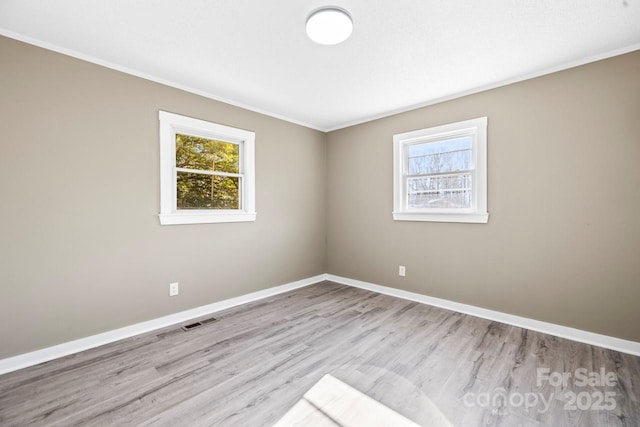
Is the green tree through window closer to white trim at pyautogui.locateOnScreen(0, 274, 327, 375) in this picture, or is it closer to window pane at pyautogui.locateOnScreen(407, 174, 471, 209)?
white trim at pyautogui.locateOnScreen(0, 274, 327, 375)

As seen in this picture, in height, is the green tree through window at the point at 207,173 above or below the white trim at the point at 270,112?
below

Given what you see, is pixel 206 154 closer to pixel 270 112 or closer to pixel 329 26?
pixel 270 112

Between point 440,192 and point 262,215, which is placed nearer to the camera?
point 440,192

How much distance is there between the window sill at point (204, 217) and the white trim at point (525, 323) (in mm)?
2078

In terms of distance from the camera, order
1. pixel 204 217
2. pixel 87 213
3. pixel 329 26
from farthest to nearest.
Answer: pixel 204 217 → pixel 87 213 → pixel 329 26

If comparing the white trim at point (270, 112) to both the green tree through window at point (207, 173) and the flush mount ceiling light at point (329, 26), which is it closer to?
the green tree through window at point (207, 173)

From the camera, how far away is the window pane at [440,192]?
3.37 m

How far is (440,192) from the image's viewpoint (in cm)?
356

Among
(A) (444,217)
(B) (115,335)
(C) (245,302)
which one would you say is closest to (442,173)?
(A) (444,217)

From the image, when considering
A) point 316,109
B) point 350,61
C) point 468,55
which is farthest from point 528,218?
point 316,109

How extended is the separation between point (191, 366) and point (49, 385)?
0.92 metres

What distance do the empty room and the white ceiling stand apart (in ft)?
0.07

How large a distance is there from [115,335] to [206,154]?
205 centimetres

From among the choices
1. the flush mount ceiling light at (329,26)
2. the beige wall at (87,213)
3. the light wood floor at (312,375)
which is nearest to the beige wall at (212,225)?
the beige wall at (87,213)
